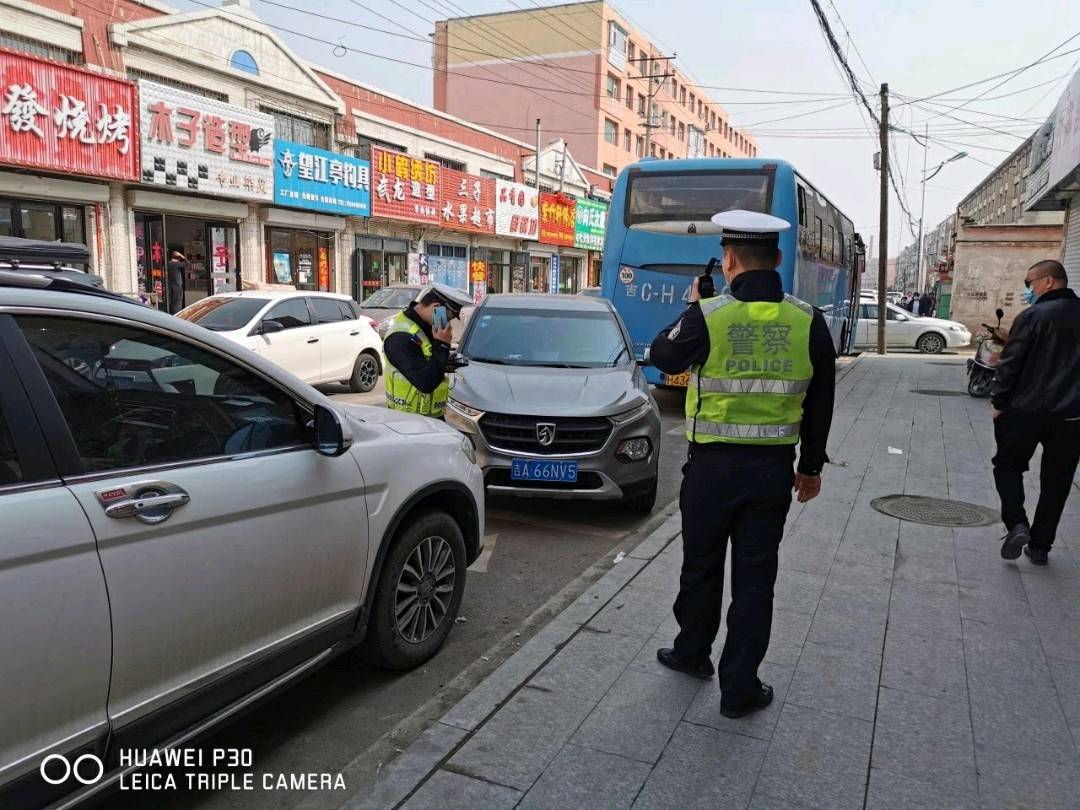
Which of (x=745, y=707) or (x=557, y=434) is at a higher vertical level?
(x=557, y=434)

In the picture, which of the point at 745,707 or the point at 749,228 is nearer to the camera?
the point at 749,228

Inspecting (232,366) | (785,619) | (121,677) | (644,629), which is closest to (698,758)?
(644,629)

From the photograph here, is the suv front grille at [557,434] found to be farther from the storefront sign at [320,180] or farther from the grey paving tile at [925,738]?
the storefront sign at [320,180]

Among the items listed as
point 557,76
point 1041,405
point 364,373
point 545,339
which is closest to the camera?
point 1041,405

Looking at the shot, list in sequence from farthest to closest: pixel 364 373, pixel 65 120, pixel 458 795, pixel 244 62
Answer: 1. pixel 244 62
2. pixel 65 120
3. pixel 364 373
4. pixel 458 795

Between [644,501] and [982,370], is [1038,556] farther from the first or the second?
[982,370]

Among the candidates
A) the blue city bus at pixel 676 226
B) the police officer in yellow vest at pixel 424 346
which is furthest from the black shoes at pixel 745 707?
the blue city bus at pixel 676 226

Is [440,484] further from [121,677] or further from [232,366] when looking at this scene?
[121,677]

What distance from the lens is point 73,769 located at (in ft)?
6.72

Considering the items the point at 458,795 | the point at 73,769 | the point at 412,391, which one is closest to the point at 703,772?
the point at 458,795

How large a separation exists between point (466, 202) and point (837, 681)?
2700cm

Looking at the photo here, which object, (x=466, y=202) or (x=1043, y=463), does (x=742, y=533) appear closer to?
(x=1043, y=463)

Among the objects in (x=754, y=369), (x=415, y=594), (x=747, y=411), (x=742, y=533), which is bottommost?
(x=415, y=594)

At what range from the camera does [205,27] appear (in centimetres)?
1862
